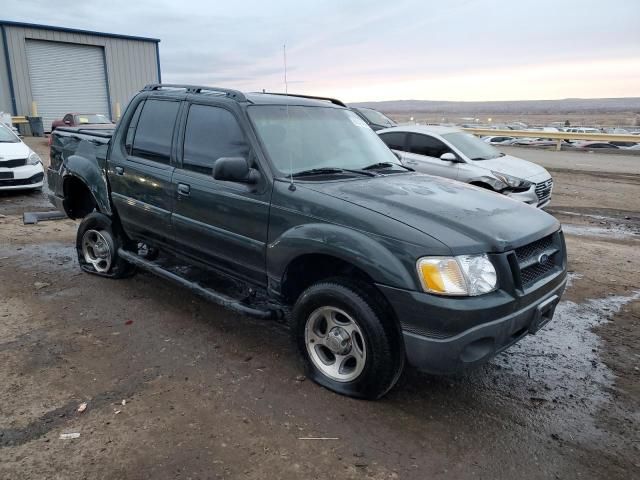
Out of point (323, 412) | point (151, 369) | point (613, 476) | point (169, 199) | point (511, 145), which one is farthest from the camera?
point (511, 145)

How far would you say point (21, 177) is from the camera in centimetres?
986

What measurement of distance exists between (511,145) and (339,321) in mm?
24008

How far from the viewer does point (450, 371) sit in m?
2.86

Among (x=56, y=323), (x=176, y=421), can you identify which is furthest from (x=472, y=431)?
(x=56, y=323)

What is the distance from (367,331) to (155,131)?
2.82 metres

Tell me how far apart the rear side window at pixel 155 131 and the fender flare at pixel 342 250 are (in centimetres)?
160

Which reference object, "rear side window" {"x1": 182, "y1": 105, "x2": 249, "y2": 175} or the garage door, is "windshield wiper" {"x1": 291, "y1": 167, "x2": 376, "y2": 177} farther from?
the garage door

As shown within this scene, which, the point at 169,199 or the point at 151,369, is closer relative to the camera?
the point at 151,369

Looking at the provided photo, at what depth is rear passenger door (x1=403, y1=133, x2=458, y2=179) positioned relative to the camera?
8828 mm

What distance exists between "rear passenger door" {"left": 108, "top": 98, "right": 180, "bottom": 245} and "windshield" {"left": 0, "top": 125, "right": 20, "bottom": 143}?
717 centimetres

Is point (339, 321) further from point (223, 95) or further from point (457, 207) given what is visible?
point (223, 95)

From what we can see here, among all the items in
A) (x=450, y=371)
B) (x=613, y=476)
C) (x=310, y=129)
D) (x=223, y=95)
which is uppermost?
(x=223, y=95)

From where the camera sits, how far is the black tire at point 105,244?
519cm

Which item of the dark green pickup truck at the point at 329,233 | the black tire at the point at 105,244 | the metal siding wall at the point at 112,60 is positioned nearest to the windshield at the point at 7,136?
the black tire at the point at 105,244
